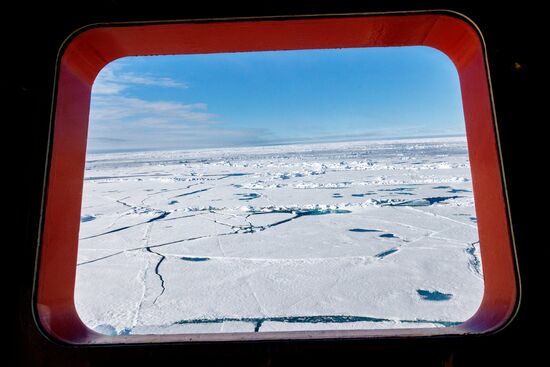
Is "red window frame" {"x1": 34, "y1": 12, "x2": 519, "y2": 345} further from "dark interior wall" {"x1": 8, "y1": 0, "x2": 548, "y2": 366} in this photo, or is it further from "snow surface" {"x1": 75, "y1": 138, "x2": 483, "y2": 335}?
"snow surface" {"x1": 75, "y1": 138, "x2": 483, "y2": 335}

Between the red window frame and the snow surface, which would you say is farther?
the snow surface

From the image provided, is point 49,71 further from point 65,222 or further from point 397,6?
point 397,6

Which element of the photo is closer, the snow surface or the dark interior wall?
the dark interior wall

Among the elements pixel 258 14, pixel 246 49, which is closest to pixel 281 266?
pixel 246 49

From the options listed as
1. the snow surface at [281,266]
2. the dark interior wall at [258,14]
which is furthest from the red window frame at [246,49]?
the snow surface at [281,266]

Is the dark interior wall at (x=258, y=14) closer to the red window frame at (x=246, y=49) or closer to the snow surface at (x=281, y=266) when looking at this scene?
the red window frame at (x=246, y=49)

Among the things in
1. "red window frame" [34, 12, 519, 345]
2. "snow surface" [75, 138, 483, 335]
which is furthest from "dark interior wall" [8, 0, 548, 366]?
"snow surface" [75, 138, 483, 335]
